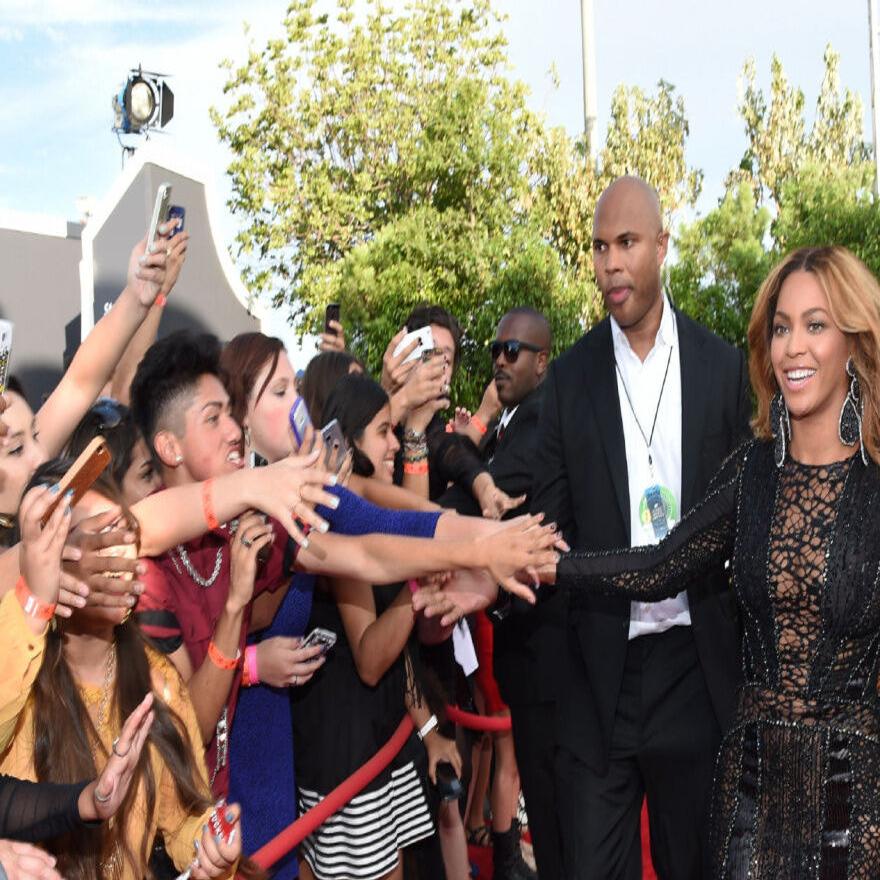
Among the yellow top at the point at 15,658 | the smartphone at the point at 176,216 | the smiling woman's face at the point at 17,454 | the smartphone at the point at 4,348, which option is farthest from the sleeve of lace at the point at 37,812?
the smartphone at the point at 176,216

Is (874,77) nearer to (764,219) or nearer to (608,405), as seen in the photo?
(764,219)

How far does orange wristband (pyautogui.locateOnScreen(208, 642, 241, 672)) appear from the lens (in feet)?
13.5

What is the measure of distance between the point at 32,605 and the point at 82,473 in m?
0.33

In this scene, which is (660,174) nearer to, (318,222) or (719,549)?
(318,222)

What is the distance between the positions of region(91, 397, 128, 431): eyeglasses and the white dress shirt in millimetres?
1833

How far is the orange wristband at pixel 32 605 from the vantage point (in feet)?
10.1

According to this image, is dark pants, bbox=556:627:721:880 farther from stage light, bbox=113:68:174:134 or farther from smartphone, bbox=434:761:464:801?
stage light, bbox=113:68:174:134

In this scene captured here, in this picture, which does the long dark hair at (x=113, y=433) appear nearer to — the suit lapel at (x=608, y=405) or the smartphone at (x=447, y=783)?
the suit lapel at (x=608, y=405)

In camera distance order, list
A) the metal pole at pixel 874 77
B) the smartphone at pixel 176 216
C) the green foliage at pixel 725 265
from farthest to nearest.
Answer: the metal pole at pixel 874 77
the green foliage at pixel 725 265
the smartphone at pixel 176 216

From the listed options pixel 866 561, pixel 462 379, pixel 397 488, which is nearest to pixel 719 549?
pixel 866 561

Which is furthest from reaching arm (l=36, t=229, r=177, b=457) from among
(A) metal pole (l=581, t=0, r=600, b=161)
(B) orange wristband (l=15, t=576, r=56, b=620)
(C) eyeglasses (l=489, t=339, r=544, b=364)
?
(A) metal pole (l=581, t=0, r=600, b=161)

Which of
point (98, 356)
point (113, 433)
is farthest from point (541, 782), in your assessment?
point (98, 356)

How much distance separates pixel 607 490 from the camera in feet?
15.8

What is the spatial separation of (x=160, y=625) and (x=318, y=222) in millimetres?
32444
